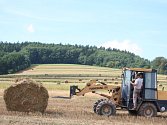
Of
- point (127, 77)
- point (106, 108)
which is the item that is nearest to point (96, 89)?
point (106, 108)

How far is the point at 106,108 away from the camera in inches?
708

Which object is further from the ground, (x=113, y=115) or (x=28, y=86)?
(x=28, y=86)

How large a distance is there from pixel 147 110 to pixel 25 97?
17.3 feet

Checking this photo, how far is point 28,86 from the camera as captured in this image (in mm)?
18312

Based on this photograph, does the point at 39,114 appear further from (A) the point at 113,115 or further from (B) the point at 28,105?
(A) the point at 113,115

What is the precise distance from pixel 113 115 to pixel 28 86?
12.7 ft

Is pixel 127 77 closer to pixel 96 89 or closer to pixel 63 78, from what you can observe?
pixel 96 89

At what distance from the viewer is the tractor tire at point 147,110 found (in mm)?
18203

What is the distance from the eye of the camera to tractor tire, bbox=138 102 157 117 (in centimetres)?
1820

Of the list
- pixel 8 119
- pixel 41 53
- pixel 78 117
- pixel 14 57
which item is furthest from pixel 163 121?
pixel 41 53

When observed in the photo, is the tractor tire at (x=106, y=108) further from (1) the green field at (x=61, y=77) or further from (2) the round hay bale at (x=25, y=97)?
(1) the green field at (x=61, y=77)

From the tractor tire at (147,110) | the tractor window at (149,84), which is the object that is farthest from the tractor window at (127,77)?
the tractor tire at (147,110)

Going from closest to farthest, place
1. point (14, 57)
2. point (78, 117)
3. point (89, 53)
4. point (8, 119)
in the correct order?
point (8, 119) < point (78, 117) < point (14, 57) < point (89, 53)

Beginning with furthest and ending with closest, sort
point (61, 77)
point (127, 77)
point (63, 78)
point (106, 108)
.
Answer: point (61, 77) < point (63, 78) < point (127, 77) < point (106, 108)
